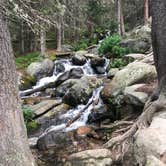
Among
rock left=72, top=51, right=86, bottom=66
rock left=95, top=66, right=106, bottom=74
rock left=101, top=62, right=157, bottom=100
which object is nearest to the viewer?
rock left=101, top=62, right=157, bottom=100

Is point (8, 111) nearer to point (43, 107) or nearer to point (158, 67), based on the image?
point (158, 67)

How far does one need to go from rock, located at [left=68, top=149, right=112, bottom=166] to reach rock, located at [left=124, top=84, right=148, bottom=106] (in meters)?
2.76

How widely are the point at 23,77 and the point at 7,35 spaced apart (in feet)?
45.4

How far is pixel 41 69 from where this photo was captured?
2053 centimetres

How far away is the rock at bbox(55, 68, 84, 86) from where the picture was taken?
17.9m

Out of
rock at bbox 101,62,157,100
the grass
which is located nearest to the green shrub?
the grass

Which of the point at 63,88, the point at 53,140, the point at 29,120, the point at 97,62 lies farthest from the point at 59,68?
the point at 53,140

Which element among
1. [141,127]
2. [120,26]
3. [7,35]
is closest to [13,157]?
[7,35]

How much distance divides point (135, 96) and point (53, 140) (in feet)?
9.52

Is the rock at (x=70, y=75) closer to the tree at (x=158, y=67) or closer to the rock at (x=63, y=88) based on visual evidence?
the rock at (x=63, y=88)

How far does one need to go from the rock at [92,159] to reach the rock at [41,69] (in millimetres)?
12507

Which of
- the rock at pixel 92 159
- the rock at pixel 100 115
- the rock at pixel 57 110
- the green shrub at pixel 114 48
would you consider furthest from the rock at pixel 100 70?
the rock at pixel 92 159

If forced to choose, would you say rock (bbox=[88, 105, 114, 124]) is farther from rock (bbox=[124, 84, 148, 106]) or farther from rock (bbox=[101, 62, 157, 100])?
rock (bbox=[124, 84, 148, 106])

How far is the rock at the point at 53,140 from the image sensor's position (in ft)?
34.4
